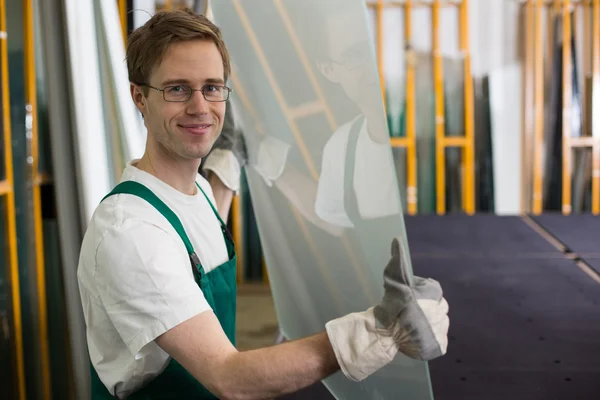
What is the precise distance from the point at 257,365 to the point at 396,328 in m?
0.22

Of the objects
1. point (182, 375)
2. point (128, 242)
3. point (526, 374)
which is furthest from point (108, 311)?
point (526, 374)

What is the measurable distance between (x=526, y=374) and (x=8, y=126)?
1.66 meters

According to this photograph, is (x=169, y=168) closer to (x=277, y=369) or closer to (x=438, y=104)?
(x=277, y=369)

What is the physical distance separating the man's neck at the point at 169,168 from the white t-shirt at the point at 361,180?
0.28 meters

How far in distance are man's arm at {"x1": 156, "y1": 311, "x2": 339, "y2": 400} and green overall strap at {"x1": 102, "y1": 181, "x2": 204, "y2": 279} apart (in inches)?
9.1

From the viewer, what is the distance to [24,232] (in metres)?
2.01

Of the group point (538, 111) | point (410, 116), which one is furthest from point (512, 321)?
point (538, 111)

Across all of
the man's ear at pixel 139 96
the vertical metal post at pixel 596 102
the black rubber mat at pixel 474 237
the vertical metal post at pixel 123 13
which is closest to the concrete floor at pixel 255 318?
the black rubber mat at pixel 474 237

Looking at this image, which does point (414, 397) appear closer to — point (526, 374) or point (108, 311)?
point (526, 374)

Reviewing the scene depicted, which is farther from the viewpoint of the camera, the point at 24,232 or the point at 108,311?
the point at 24,232

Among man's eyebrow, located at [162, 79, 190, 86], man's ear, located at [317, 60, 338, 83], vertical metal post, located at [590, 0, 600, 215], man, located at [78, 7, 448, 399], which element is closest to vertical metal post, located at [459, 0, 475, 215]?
vertical metal post, located at [590, 0, 600, 215]

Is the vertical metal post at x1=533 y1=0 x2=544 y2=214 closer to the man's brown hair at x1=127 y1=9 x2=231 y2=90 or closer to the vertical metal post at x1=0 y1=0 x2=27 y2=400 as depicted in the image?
the vertical metal post at x1=0 y1=0 x2=27 y2=400

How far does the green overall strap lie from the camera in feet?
3.69

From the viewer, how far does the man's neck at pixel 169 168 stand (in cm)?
124
